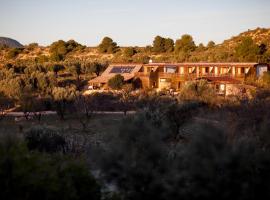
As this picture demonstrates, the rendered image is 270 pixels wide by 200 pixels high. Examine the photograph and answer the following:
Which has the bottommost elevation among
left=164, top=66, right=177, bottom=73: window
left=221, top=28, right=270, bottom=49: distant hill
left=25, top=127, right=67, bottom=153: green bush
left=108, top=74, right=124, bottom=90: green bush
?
left=25, top=127, right=67, bottom=153: green bush

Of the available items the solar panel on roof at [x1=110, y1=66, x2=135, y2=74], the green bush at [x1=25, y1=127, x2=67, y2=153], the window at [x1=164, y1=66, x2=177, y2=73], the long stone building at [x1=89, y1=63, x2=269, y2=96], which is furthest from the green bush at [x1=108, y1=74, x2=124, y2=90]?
the green bush at [x1=25, y1=127, x2=67, y2=153]

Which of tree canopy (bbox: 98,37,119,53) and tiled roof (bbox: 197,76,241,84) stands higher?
tree canopy (bbox: 98,37,119,53)

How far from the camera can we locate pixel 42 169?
11070 millimetres

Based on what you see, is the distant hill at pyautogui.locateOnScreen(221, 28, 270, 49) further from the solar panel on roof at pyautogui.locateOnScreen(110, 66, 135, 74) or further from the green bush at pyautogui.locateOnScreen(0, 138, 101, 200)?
the green bush at pyautogui.locateOnScreen(0, 138, 101, 200)

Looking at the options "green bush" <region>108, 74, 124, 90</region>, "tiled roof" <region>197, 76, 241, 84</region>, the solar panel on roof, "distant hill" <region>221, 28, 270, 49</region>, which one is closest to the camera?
"tiled roof" <region>197, 76, 241, 84</region>

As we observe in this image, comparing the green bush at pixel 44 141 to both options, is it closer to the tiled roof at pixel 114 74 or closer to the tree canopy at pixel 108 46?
the tiled roof at pixel 114 74

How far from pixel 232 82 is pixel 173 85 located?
6587 millimetres

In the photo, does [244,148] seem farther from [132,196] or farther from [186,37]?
[186,37]

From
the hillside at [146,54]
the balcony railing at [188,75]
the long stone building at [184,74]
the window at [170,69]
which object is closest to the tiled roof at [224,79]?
the long stone building at [184,74]

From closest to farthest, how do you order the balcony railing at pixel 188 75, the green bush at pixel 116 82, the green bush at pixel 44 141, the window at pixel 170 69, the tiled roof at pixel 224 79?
1. the green bush at pixel 44 141
2. the tiled roof at pixel 224 79
3. the green bush at pixel 116 82
4. the balcony railing at pixel 188 75
5. the window at pixel 170 69

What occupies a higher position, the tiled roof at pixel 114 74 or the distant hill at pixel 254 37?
the distant hill at pixel 254 37

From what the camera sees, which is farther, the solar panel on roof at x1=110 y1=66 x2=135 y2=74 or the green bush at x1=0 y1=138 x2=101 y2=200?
the solar panel on roof at x1=110 y1=66 x2=135 y2=74

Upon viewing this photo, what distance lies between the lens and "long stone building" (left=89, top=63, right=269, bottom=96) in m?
47.5

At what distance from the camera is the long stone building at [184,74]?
47.5 meters
